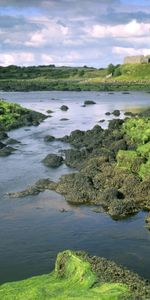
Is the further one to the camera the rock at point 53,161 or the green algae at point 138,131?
the green algae at point 138,131

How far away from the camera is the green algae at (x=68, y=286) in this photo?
1526cm

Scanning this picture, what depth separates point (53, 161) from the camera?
38.1m

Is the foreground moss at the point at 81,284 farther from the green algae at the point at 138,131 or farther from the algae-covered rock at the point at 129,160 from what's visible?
the green algae at the point at 138,131

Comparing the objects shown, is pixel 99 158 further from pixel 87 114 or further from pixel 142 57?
pixel 142 57

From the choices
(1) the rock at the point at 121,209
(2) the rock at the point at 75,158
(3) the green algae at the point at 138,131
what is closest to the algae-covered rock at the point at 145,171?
(1) the rock at the point at 121,209

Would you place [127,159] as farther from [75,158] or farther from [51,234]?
[51,234]

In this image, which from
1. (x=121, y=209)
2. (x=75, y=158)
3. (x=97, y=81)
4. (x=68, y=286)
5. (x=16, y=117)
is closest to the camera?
(x=68, y=286)

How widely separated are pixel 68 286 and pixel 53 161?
21907 mm

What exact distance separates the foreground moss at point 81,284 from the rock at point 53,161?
19703 millimetres

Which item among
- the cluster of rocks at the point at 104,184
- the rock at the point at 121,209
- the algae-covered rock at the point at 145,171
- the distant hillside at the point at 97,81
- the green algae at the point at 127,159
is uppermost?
the distant hillside at the point at 97,81

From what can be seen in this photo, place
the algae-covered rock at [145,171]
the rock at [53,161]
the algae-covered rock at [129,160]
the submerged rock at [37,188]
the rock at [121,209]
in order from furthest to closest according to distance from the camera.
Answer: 1. the rock at [53,161]
2. the algae-covered rock at [129,160]
3. the submerged rock at [37,188]
4. the algae-covered rock at [145,171]
5. the rock at [121,209]

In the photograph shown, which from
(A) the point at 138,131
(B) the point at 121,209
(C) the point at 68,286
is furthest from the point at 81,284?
(A) the point at 138,131

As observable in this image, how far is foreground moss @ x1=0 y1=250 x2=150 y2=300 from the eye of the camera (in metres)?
15.2

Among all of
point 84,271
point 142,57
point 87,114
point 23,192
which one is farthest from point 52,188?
point 142,57
